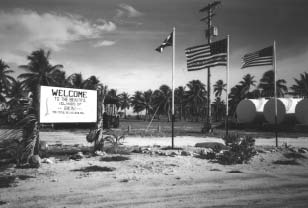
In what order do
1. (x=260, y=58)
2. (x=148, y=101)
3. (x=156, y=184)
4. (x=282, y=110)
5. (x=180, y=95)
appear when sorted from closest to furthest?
(x=156, y=184) < (x=260, y=58) < (x=282, y=110) < (x=180, y=95) < (x=148, y=101)

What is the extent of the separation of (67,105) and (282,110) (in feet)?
84.2

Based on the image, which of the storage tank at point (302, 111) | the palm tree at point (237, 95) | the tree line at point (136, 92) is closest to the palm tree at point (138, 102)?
the tree line at point (136, 92)

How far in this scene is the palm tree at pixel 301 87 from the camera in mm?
42956

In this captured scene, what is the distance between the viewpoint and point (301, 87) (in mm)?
44719

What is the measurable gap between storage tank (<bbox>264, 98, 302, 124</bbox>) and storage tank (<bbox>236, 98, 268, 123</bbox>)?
1.99 meters

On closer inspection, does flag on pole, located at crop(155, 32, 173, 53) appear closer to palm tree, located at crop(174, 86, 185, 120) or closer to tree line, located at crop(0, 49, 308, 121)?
tree line, located at crop(0, 49, 308, 121)

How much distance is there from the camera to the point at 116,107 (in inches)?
1235

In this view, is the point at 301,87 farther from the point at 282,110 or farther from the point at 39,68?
the point at 39,68

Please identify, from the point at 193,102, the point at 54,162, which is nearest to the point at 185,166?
the point at 54,162

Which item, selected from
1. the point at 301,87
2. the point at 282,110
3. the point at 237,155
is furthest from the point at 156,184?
the point at 301,87

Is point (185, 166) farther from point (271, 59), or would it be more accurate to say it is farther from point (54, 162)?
point (271, 59)

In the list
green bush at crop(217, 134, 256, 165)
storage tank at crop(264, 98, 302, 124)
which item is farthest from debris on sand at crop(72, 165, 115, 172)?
storage tank at crop(264, 98, 302, 124)

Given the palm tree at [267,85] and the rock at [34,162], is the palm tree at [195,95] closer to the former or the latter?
the palm tree at [267,85]

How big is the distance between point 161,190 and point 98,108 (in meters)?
5.99
